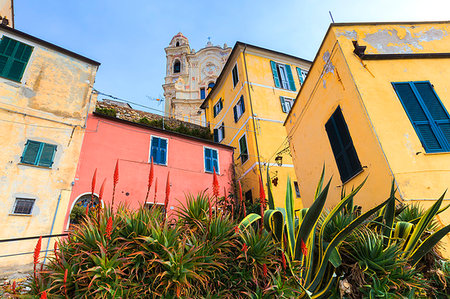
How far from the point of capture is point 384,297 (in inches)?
109

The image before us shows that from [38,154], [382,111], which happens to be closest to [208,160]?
[38,154]

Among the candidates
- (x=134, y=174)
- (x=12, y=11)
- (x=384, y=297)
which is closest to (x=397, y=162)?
(x=384, y=297)

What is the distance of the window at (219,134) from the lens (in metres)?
17.7

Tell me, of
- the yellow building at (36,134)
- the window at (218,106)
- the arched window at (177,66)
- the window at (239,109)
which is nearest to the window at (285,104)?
the window at (239,109)

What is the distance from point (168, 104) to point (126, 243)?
34.5 m

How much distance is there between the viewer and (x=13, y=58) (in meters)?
9.11

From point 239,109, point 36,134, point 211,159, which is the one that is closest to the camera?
point 36,134

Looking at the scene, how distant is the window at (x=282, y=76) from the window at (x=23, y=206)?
1439 cm

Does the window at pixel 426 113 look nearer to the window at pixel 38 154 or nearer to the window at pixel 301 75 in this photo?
the window at pixel 38 154

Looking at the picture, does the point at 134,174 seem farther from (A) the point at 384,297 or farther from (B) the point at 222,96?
(B) the point at 222,96

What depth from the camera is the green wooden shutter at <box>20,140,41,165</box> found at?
802 centimetres

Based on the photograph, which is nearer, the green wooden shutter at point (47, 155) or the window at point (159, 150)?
the green wooden shutter at point (47, 155)

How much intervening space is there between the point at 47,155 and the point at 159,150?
4.30m

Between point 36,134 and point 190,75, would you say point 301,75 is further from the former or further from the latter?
point 190,75
